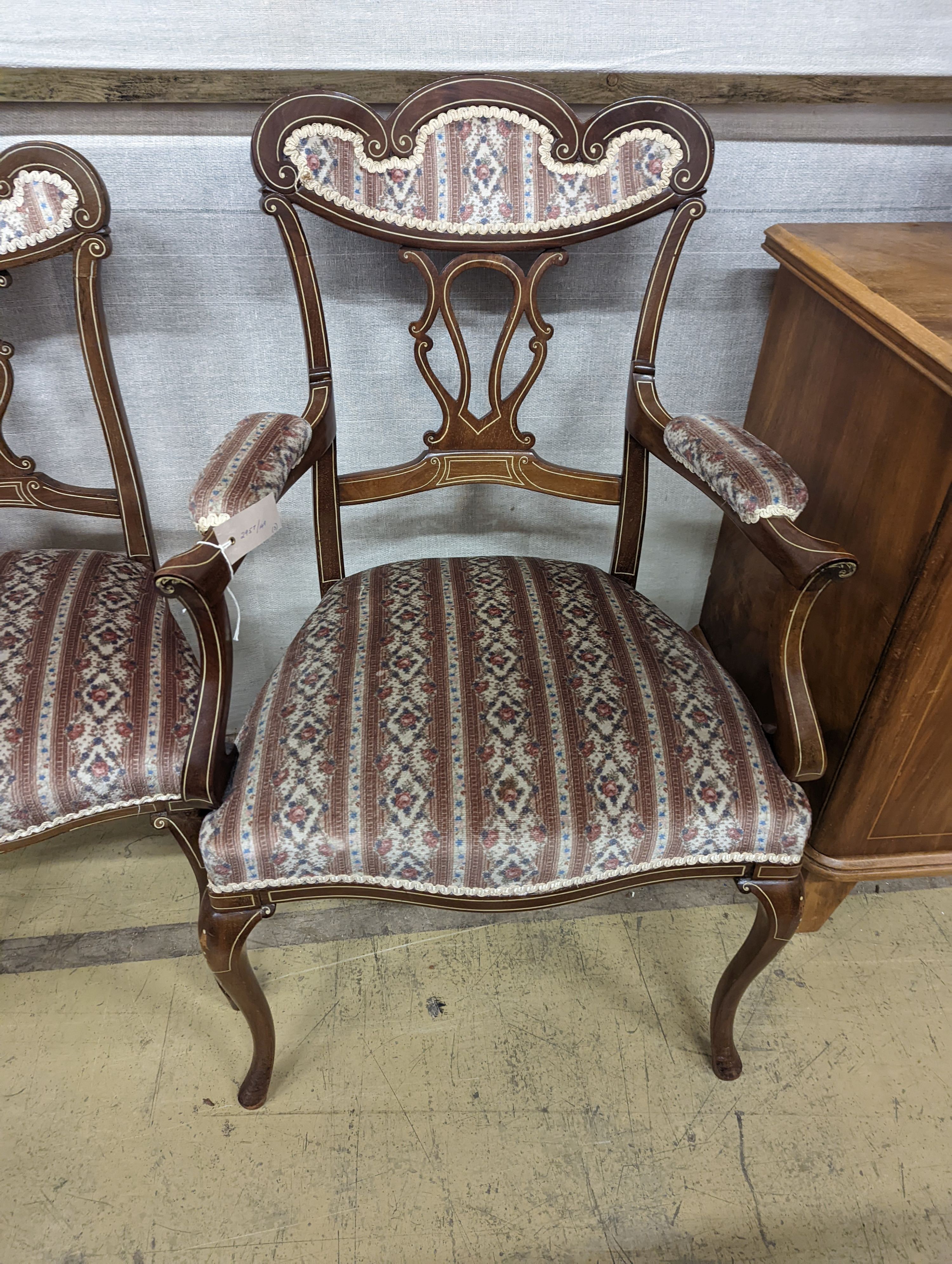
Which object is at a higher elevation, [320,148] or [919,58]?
[919,58]

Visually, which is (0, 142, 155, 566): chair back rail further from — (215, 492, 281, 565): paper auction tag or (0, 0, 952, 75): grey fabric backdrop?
(215, 492, 281, 565): paper auction tag

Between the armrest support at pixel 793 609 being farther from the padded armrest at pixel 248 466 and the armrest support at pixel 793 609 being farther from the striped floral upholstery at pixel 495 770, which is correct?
the padded armrest at pixel 248 466

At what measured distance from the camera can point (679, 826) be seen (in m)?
0.83

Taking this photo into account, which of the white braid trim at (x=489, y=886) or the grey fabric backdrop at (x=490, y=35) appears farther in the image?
the grey fabric backdrop at (x=490, y=35)

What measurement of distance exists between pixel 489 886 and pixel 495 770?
0.12 metres

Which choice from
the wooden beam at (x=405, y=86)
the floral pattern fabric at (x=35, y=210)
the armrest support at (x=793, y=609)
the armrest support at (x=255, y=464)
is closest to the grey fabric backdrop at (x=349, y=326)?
the wooden beam at (x=405, y=86)

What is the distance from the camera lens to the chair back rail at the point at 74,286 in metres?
0.94

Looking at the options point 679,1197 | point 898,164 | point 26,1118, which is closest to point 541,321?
point 898,164

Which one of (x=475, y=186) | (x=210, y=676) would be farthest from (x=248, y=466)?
(x=475, y=186)

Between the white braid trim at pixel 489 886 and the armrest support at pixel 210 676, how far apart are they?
0.33 feet

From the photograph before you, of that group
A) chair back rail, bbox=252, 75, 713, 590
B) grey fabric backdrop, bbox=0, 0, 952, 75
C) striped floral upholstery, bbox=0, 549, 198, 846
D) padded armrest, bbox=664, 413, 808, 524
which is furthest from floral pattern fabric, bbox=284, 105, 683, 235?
striped floral upholstery, bbox=0, 549, 198, 846

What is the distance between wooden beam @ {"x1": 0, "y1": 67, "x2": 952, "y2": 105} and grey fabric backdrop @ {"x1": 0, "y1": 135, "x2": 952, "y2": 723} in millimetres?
51

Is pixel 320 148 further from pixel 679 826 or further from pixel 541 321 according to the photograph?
pixel 679 826

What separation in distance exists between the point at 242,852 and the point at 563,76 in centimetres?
102
